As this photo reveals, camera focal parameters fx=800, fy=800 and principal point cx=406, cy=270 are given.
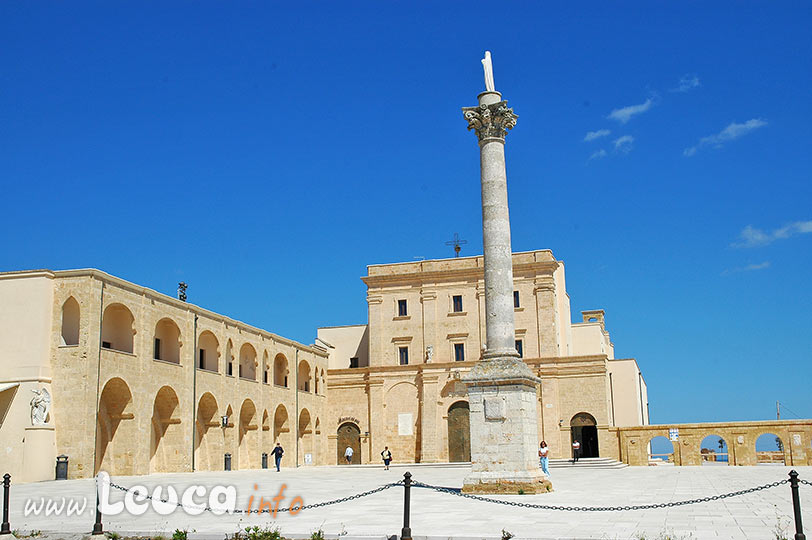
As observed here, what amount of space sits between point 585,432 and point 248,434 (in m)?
18.4

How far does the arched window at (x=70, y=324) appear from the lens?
30.7 meters

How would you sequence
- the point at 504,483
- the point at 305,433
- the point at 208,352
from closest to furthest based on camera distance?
the point at 504,483 < the point at 208,352 < the point at 305,433

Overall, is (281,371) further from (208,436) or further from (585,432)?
(585,432)

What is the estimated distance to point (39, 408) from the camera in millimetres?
27156

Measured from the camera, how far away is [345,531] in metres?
12.1

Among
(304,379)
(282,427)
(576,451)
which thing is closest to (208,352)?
(282,427)

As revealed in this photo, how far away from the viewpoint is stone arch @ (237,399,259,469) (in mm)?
41000

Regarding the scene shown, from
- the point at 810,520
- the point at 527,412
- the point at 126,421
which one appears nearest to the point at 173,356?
the point at 126,421

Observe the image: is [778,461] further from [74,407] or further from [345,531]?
[345,531]

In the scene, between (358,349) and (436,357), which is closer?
(436,357)

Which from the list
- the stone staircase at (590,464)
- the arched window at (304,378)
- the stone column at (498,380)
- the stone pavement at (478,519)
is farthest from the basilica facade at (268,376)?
the stone column at (498,380)

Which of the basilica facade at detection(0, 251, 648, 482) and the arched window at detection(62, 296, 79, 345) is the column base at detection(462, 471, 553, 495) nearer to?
the basilica facade at detection(0, 251, 648, 482)

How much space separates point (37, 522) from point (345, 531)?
579 centimetres

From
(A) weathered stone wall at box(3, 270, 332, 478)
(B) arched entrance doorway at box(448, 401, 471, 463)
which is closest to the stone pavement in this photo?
(A) weathered stone wall at box(3, 270, 332, 478)
